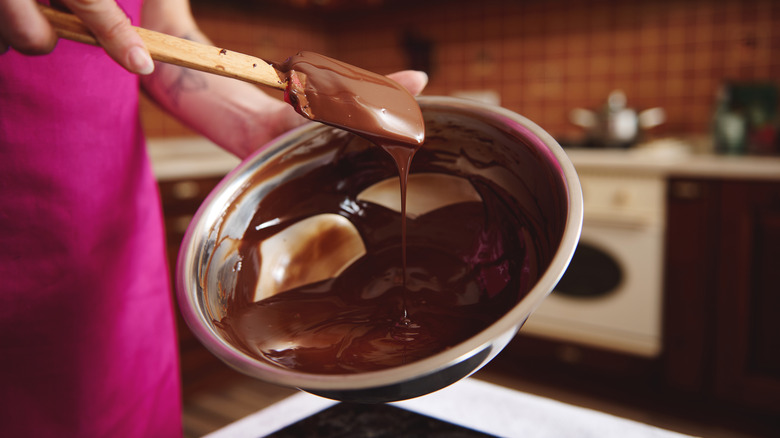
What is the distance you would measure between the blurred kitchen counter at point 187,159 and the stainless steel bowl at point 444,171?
134 cm

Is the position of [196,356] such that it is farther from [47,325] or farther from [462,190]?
[462,190]

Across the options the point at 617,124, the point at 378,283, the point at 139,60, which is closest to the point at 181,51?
the point at 139,60

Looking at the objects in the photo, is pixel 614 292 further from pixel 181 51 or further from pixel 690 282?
pixel 181 51

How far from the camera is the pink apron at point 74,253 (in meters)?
0.58

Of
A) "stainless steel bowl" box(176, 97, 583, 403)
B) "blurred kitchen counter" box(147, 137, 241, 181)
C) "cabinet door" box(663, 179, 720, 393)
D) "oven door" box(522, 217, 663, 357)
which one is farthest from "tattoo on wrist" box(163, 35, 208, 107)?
"cabinet door" box(663, 179, 720, 393)

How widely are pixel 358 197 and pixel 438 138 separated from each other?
114 millimetres

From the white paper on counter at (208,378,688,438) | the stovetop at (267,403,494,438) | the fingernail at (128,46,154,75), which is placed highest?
the fingernail at (128,46,154,75)

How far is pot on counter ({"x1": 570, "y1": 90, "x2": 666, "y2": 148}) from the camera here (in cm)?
205

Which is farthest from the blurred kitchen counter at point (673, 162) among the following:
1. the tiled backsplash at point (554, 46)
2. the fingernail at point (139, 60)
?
the fingernail at point (139, 60)

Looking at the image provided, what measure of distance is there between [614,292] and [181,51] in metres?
1.73

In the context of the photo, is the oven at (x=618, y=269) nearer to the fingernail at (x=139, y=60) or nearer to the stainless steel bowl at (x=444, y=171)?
the stainless steel bowl at (x=444, y=171)

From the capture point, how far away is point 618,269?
1.85 metres

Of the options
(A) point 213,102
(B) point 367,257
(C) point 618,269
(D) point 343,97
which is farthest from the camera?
(C) point 618,269

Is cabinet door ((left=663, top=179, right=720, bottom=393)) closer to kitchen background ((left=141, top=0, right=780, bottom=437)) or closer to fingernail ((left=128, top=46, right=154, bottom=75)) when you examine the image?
kitchen background ((left=141, top=0, right=780, bottom=437))
